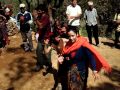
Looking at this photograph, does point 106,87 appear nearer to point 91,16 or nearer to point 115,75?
point 115,75

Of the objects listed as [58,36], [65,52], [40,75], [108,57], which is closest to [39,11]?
[58,36]

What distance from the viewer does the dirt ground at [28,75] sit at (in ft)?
31.4

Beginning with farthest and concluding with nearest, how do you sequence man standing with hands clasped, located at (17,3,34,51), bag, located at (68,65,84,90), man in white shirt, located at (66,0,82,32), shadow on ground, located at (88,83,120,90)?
man standing with hands clasped, located at (17,3,34,51) → man in white shirt, located at (66,0,82,32) → shadow on ground, located at (88,83,120,90) → bag, located at (68,65,84,90)

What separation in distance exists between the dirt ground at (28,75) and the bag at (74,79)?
7.44 ft

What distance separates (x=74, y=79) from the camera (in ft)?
23.1

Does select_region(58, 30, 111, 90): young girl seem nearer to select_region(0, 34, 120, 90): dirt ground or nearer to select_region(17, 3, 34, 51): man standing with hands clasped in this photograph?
select_region(0, 34, 120, 90): dirt ground

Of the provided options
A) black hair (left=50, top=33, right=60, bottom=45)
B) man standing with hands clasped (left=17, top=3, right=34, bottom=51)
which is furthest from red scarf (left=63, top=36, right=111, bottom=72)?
man standing with hands clasped (left=17, top=3, right=34, bottom=51)

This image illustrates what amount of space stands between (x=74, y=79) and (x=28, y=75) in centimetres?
340

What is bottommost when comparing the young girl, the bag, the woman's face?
the bag

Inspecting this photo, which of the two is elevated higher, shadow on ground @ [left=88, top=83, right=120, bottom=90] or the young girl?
the young girl

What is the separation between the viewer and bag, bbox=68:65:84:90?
6.90m

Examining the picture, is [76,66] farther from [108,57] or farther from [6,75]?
[108,57]

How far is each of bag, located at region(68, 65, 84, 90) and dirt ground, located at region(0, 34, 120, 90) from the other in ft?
7.44

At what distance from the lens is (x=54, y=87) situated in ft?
29.9
